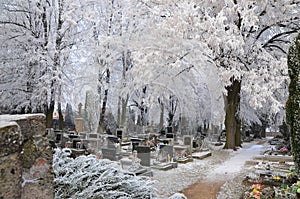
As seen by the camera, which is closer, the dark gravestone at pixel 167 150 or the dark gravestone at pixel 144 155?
the dark gravestone at pixel 144 155

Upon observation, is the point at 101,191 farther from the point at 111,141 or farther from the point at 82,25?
the point at 82,25

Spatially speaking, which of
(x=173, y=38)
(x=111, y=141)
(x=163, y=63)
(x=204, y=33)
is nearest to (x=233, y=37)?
(x=204, y=33)

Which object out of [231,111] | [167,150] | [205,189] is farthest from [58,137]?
[205,189]

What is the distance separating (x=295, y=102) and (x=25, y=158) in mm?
5798

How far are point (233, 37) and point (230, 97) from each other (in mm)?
5255

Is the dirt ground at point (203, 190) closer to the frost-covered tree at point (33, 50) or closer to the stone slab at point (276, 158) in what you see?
the stone slab at point (276, 158)

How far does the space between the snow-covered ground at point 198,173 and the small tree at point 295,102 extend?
301 cm

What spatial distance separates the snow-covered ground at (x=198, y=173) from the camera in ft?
26.3

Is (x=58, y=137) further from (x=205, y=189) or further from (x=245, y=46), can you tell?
(x=245, y=46)

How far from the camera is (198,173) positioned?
388 inches

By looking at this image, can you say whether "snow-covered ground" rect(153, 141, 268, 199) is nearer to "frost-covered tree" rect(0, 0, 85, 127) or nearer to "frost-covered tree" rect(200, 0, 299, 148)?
"frost-covered tree" rect(200, 0, 299, 148)

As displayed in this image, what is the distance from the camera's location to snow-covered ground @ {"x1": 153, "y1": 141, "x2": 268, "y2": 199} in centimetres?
802

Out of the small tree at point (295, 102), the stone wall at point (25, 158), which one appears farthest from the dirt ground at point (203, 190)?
the stone wall at point (25, 158)

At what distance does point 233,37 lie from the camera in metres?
11.1
